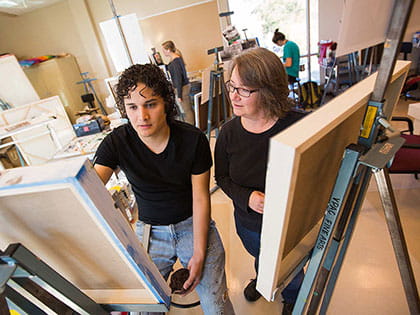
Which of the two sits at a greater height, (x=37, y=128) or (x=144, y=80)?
(x=144, y=80)

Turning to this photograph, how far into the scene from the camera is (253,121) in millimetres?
942

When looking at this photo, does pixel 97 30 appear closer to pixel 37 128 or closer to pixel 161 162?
pixel 37 128

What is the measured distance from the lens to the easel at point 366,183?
446mm

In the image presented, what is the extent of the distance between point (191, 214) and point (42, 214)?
2.45 ft

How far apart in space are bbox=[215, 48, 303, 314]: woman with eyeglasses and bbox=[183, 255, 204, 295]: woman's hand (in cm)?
26

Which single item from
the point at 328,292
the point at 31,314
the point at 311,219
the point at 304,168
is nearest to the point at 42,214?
the point at 31,314

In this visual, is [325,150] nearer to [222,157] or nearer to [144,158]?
[222,157]

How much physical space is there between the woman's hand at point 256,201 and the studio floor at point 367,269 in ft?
2.61

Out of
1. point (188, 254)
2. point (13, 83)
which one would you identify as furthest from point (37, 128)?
point (188, 254)

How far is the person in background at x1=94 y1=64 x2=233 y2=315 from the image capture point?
0.93 metres

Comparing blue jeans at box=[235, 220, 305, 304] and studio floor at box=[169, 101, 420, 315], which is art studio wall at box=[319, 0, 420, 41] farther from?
blue jeans at box=[235, 220, 305, 304]

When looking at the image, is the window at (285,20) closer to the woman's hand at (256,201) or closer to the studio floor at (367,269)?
the studio floor at (367,269)

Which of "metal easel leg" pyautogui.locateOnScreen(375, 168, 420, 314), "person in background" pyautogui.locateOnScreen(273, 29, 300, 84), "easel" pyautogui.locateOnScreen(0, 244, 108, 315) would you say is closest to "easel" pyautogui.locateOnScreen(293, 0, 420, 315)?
"metal easel leg" pyautogui.locateOnScreen(375, 168, 420, 314)

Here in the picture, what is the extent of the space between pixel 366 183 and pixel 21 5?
23.3 feet
